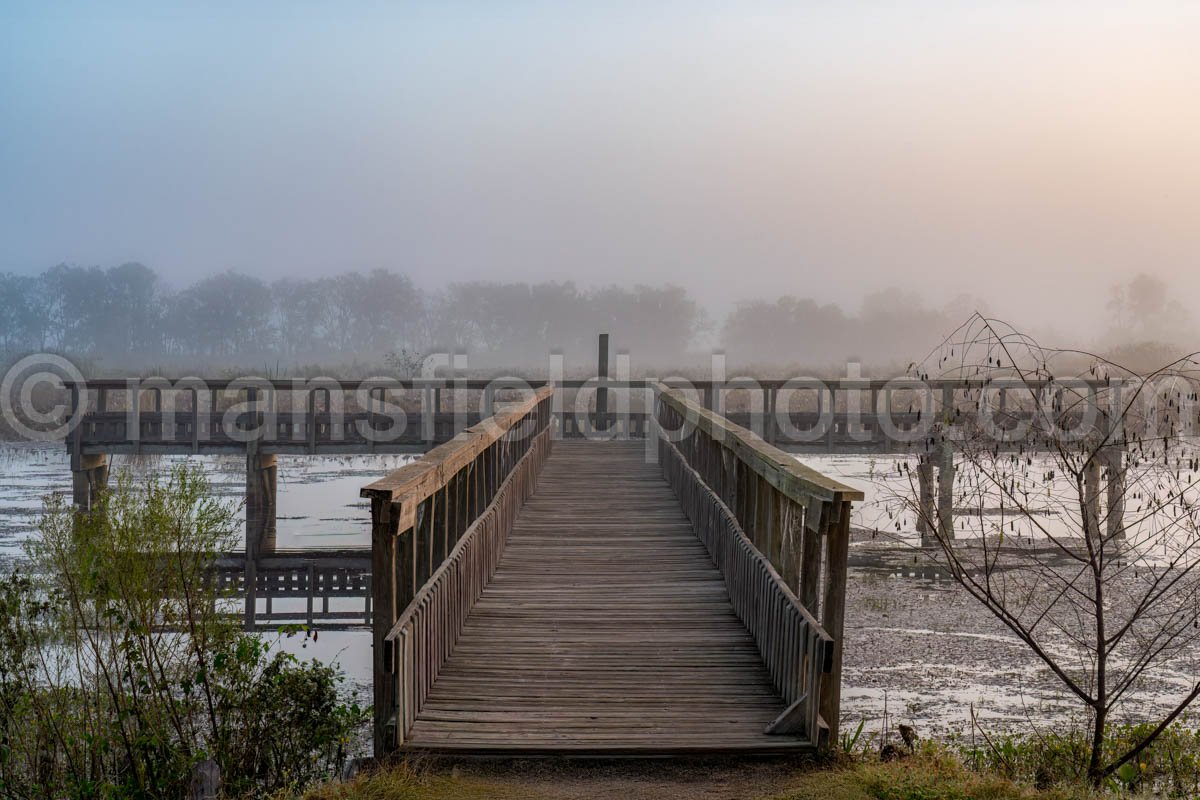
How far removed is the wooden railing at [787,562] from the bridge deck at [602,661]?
15 centimetres

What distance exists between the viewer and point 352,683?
38.2 feet

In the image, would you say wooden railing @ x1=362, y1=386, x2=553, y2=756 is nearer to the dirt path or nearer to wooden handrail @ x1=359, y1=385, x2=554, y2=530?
wooden handrail @ x1=359, y1=385, x2=554, y2=530

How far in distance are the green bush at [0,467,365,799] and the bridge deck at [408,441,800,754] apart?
5.61 feet

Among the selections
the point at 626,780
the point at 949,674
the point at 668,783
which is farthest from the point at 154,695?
the point at 949,674

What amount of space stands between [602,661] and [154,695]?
3.86 metres

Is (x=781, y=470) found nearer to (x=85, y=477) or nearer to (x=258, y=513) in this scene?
(x=258, y=513)

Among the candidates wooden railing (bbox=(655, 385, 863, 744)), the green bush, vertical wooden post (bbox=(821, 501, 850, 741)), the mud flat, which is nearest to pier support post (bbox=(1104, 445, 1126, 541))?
the mud flat

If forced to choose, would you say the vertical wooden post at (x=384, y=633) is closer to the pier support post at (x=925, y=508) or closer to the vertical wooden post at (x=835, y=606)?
the vertical wooden post at (x=835, y=606)

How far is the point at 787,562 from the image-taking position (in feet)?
18.2

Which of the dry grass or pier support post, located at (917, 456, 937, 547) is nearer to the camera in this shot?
the dry grass

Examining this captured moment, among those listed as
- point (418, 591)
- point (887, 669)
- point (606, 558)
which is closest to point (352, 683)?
point (606, 558)

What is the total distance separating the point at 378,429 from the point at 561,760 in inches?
751

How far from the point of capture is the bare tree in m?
6.41

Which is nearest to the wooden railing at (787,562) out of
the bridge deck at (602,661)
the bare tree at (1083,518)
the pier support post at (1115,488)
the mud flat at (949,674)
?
the bridge deck at (602,661)
